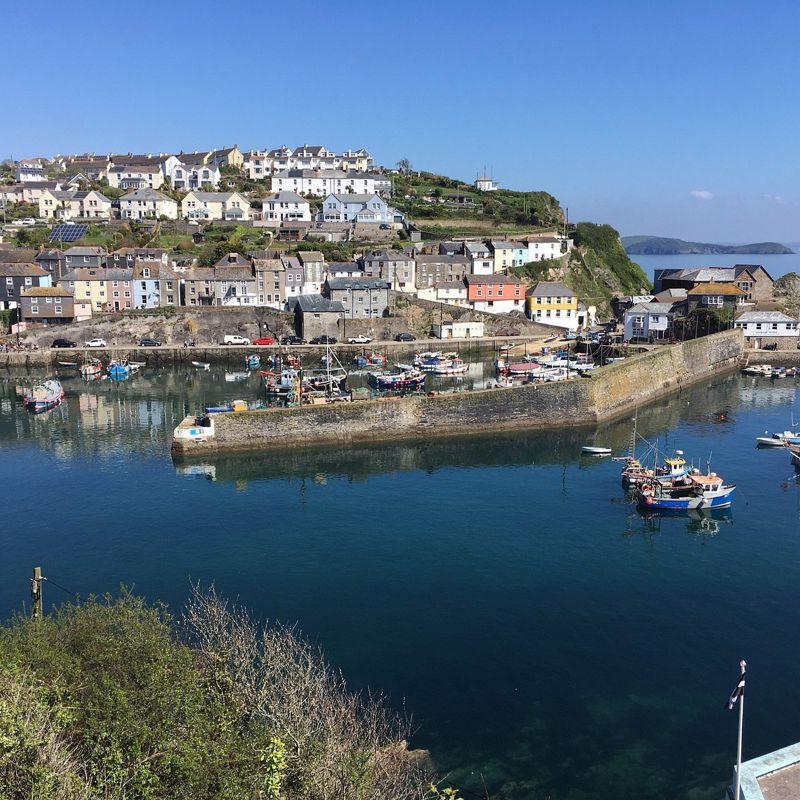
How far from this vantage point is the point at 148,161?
111750mm

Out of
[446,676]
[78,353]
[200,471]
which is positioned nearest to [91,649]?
[446,676]

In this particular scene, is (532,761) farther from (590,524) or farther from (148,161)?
(148,161)

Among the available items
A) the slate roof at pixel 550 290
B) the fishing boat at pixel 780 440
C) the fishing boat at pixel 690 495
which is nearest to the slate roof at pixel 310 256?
the slate roof at pixel 550 290

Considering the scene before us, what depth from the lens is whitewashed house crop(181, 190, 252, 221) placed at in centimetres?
9062

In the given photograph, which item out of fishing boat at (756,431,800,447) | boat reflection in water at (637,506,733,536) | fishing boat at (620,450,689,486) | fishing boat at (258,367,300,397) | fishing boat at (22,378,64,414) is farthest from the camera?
fishing boat at (258,367,300,397)

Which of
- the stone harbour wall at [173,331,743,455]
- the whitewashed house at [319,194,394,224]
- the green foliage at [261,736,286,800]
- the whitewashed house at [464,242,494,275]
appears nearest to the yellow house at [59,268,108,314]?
the whitewashed house at [319,194,394,224]

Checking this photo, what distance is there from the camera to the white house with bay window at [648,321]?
62.1 meters

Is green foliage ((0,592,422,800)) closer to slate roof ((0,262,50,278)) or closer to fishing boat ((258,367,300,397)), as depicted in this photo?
fishing boat ((258,367,300,397))

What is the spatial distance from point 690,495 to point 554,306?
41543mm

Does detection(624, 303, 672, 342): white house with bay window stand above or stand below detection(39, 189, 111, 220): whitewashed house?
below

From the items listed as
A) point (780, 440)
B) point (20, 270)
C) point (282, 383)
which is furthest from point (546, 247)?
point (20, 270)

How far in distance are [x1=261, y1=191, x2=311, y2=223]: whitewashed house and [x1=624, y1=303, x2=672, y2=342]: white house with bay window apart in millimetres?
42617

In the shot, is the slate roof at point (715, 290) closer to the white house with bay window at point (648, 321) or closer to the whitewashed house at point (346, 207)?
the white house with bay window at point (648, 321)

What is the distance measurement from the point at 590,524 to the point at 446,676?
37.5 feet
